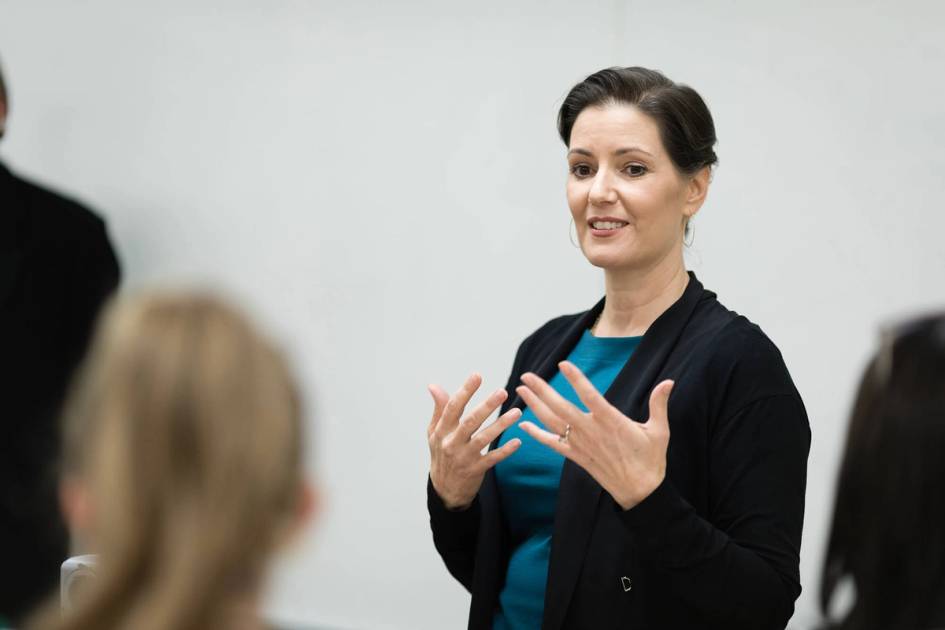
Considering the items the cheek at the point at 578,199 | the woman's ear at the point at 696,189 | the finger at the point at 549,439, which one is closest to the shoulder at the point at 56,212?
the cheek at the point at 578,199

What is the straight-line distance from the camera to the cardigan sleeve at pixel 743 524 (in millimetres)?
1640

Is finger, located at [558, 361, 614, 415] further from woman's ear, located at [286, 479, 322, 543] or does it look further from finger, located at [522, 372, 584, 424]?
woman's ear, located at [286, 479, 322, 543]

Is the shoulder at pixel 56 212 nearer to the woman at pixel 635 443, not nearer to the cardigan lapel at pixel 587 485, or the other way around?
the woman at pixel 635 443

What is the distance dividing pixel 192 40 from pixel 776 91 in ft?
5.88

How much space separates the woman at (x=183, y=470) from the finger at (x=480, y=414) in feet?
3.13

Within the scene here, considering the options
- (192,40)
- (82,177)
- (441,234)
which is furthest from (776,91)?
(82,177)

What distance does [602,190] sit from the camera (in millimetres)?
1980

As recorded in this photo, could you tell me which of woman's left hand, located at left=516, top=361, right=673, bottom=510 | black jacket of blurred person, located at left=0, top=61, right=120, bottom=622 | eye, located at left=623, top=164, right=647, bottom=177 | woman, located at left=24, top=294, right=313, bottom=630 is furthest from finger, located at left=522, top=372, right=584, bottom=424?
black jacket of blurred person, located at left=0, top=61, right=120, bottom=622

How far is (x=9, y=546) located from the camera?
350 cm

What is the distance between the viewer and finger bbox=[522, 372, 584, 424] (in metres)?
1.64

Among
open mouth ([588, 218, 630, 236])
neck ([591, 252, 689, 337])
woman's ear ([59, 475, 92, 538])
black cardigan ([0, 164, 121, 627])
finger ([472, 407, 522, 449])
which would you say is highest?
open mouth ([588, 218, 630, 236])

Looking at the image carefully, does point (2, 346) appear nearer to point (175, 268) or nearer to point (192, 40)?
point (175, 268)

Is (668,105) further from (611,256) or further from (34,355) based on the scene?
(34,355)

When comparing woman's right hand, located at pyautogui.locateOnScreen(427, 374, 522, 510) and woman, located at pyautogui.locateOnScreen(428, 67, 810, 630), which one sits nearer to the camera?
woman, located at pyautogui.locateOnScreen(428, 67, 810, 630)
